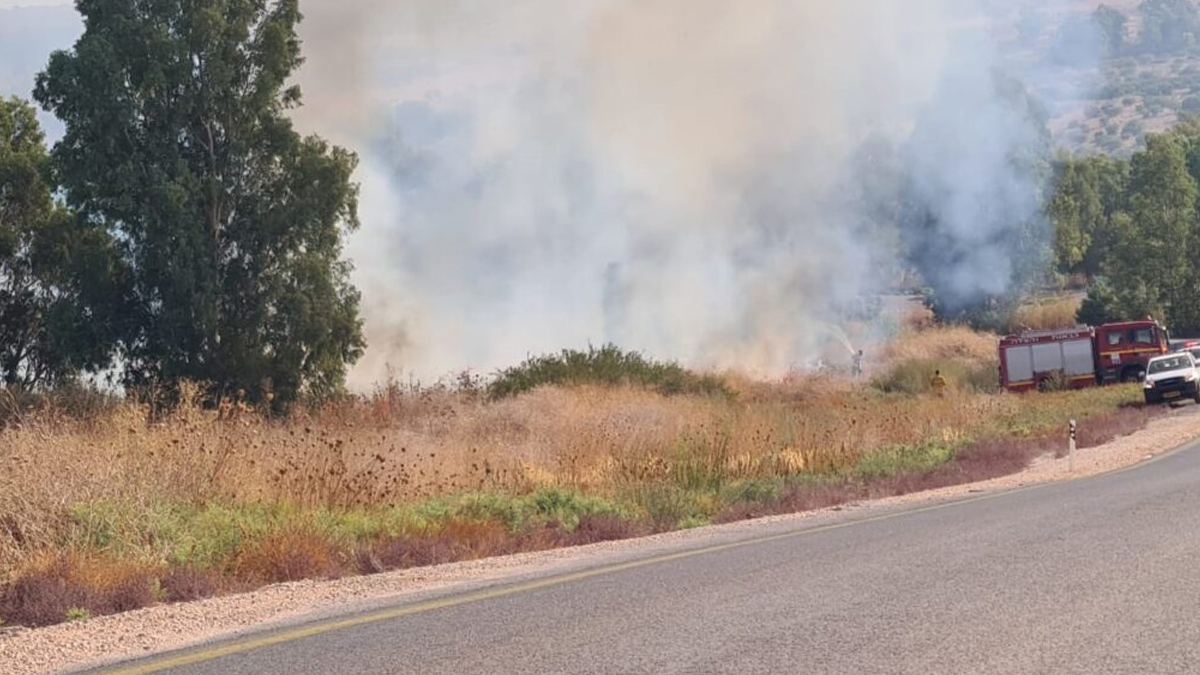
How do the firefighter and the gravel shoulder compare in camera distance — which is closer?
the gravel shoulder

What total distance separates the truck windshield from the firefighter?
22.6 feet

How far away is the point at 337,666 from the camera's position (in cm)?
798

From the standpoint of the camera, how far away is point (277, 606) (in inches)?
424

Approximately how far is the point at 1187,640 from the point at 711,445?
1755 cm

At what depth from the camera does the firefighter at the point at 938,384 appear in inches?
1960

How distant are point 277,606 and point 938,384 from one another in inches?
1710

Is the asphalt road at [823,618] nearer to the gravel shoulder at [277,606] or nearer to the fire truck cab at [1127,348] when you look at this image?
the gravel shoulder at [277,606]

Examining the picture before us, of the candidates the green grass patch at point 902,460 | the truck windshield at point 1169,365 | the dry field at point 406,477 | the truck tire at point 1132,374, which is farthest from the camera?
the truck tire at point 1132,374

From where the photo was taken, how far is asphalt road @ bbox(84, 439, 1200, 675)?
7.68 m

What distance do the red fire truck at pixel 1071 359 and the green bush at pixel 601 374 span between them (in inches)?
737

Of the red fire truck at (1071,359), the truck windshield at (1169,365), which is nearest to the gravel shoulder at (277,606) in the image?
the truck windshield at (1169,365)

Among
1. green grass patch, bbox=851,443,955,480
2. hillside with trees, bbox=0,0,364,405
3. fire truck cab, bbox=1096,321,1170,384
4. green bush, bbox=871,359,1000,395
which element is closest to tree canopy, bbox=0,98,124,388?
hillside with trees, bbox=0,0,364,405

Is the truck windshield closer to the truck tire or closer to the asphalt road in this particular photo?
the truck tire

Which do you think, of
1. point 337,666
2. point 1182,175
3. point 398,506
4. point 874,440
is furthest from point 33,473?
point 1182,175
